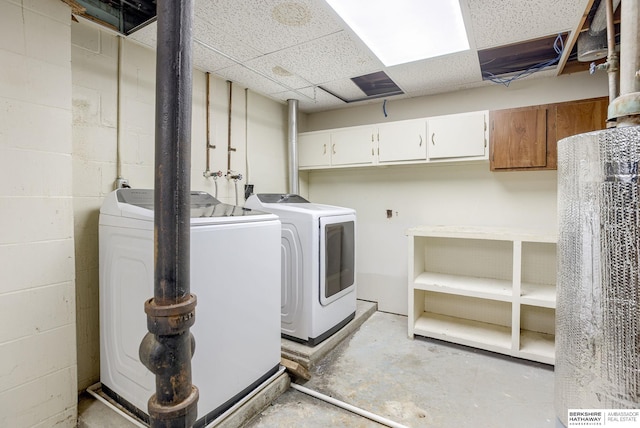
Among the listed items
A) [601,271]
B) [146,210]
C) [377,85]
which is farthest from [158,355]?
[377,85]

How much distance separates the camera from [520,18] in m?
1.95

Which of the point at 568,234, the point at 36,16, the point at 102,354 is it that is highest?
the point at 36,16

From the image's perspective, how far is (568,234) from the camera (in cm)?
106

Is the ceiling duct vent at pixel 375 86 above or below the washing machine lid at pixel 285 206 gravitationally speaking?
above

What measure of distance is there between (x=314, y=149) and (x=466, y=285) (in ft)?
7.16

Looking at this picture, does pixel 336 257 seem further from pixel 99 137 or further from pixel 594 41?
pixel 594 41

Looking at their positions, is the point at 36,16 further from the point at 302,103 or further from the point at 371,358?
the point at 371,358

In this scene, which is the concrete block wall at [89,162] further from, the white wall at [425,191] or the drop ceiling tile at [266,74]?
the white wall at [425,191]

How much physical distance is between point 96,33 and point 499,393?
3.64 metres

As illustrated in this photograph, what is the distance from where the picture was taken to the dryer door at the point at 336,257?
2.57 m

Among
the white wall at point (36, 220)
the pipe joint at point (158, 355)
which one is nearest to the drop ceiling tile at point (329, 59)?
the white wall at point (36, 220)

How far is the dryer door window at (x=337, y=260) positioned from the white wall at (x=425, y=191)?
0.74 meters

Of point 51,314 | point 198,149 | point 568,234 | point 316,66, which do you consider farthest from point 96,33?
point 568,234

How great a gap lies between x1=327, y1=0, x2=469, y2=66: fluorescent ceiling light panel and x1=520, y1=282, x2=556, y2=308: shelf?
202 centimetres
